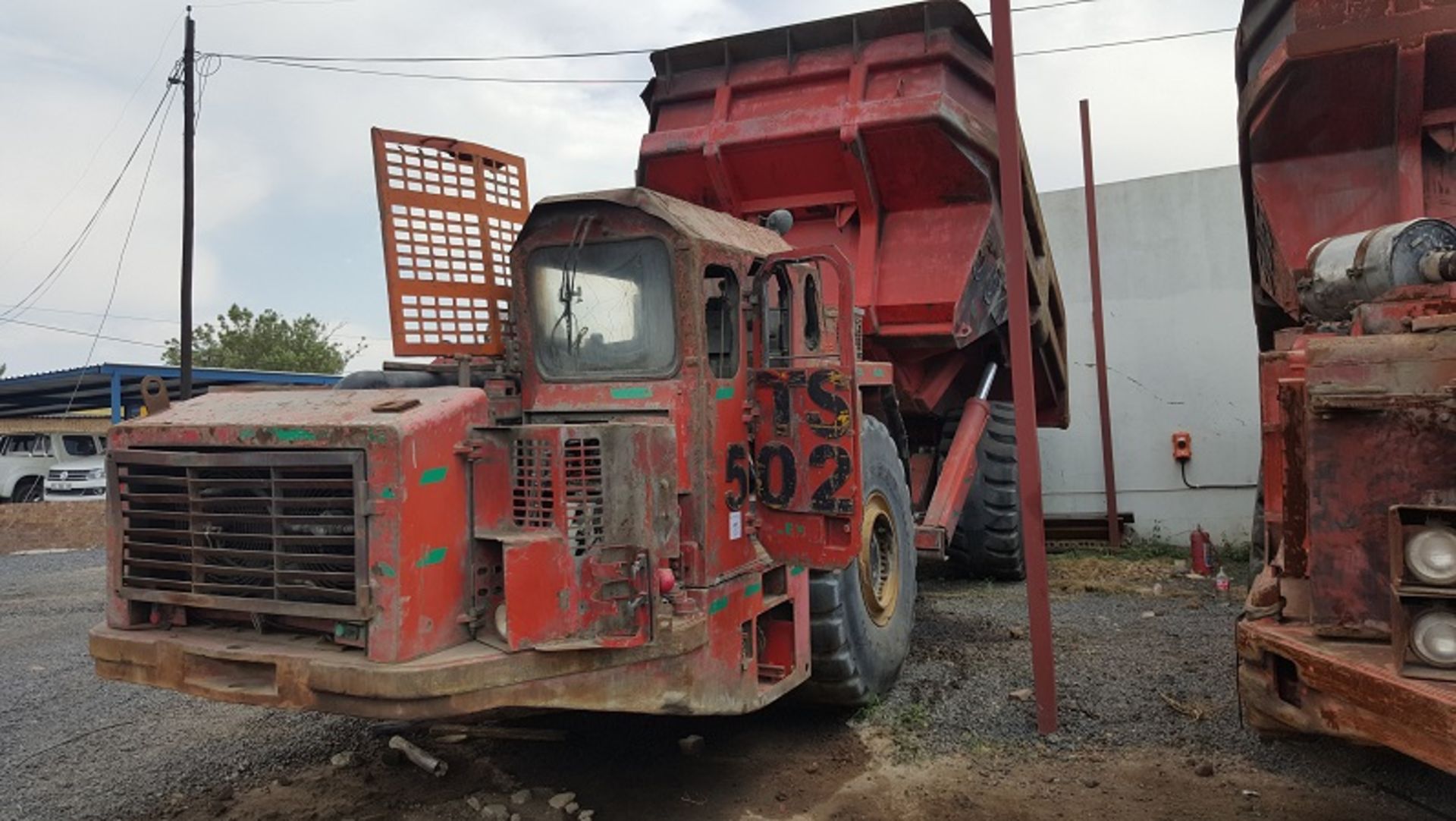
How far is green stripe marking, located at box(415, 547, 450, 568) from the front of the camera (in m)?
3.16

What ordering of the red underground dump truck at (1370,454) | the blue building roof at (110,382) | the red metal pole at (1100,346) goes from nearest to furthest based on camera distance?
the red underground dump truck at (1370,454)
the red metal pole at (1100,346)
the blue building roof at (110,382)

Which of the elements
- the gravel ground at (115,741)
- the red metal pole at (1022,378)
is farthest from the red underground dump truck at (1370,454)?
the gravel ground at (115,741)

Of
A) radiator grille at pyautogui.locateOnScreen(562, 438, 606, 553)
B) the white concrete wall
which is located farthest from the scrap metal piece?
the white concrete wall

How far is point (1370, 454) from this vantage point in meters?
2.59

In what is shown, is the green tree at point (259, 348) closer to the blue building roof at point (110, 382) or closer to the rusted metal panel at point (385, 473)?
the blue building roof at point (110, 382)

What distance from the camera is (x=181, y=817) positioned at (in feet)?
12.7

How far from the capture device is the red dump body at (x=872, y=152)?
5902 millimetres

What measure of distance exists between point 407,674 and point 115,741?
2.87 meters

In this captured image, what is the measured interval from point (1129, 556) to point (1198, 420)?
1803 mm

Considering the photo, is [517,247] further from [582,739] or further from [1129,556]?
[1129,556]

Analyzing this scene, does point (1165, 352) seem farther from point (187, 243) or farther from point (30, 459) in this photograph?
point (30, 459)

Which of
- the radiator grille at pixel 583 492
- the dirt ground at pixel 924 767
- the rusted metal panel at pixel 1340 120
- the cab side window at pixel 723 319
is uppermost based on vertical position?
the rusted metal panel at pixel 1340 120

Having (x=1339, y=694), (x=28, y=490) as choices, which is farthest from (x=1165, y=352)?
(x=28, y=490)

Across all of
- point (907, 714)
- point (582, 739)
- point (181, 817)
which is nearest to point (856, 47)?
point (907, 714)
